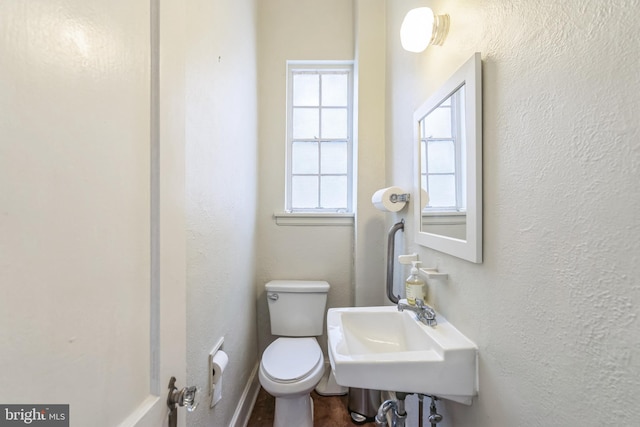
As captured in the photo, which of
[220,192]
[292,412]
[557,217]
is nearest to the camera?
[557,217]

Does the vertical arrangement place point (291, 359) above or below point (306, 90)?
below

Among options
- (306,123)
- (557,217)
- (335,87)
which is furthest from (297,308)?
(335,87)

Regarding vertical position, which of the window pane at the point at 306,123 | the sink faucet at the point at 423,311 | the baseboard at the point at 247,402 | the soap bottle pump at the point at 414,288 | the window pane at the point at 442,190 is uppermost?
the window pane at the point at 306,123

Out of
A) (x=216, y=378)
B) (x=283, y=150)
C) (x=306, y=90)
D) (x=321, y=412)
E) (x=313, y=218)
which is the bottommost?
(x=321, y=412)

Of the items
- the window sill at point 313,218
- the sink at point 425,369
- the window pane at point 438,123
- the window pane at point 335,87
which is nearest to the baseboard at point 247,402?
the sink at point 425,369

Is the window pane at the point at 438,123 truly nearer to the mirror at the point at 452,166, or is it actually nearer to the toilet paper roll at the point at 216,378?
the mirror at the point at 452,166

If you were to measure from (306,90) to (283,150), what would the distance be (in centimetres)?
53

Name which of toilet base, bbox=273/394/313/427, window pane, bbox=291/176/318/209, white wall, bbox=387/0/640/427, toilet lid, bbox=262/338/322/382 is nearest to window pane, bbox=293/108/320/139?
window pane, bbox=291/176/318/209

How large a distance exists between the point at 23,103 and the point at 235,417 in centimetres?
158

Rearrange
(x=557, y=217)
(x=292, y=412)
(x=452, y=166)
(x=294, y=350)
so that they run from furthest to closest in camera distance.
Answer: (x=294, y=350) < (x=292, y=412) < (x=452, y=166) < (x=557, y=217)

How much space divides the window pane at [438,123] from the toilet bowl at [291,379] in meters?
1.25

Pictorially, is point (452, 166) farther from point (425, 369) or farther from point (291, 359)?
point (291, 359)

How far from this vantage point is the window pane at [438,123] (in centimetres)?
95

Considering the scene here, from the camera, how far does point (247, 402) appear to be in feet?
5.11
